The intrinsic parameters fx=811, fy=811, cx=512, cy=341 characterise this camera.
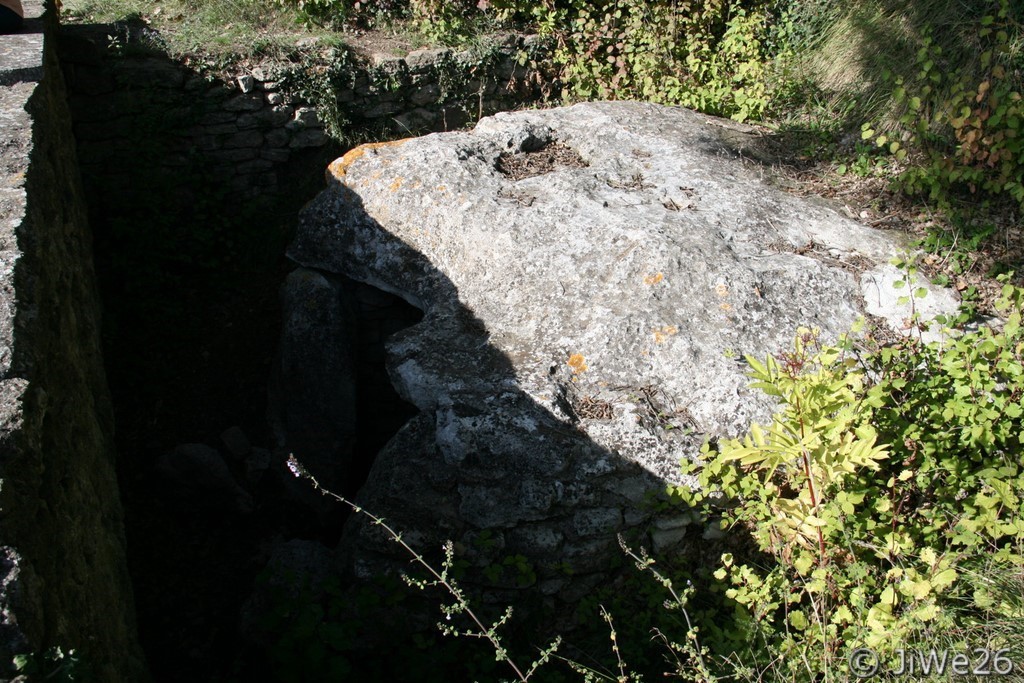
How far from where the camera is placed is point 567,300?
3811 mm

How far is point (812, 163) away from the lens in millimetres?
4957

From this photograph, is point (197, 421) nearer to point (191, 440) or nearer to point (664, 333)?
point (191, 440)

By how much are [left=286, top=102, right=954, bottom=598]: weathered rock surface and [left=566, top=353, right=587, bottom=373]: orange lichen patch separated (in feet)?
0.03

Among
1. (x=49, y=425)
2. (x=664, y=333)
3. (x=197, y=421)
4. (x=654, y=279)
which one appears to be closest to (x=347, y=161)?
(x=197, y=421)

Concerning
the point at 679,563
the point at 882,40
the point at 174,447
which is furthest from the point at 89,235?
the point at 882,40

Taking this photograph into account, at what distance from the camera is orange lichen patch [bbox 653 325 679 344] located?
3551mm

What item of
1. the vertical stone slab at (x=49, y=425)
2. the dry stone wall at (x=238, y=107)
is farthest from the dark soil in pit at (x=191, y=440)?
the dry stone wall at (x=238, y=107)

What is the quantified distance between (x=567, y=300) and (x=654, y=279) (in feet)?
1.36

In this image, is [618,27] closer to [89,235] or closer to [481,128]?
[481,128]

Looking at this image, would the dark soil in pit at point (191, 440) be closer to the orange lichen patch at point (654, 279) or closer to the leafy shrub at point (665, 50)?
the orange lichen patch at point (654, 279)

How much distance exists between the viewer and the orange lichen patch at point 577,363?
356 centimetres

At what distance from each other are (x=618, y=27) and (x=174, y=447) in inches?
180

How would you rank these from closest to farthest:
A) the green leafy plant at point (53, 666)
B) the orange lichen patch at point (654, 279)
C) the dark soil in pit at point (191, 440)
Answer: the green leafy plant at point (53, 666)
the dark soil in pit at point (191, 440)
the orange lichen patch at point (654, 279)

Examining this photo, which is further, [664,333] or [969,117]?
[969,117]
